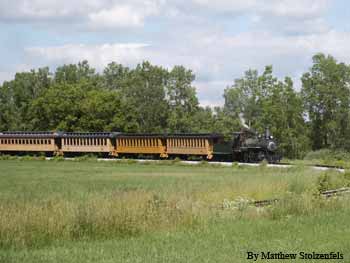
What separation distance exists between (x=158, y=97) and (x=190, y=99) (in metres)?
4.35

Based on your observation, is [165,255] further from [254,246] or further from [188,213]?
[188,213]

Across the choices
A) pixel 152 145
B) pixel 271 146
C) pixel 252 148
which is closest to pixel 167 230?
pixel 252 148

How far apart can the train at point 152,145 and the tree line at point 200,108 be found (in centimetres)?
1105

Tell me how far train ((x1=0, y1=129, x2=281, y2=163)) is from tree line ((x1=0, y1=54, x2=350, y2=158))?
435 inches

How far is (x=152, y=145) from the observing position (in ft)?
177

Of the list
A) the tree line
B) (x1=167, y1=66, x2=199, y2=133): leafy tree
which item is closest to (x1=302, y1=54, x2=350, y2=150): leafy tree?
the tree line

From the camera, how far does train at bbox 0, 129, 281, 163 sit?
49000mm

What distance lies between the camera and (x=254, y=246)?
11422 millimetres

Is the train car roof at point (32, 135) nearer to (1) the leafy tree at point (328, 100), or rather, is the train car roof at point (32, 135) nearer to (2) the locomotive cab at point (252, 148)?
(2) the locomotive cab at point (252, 148)

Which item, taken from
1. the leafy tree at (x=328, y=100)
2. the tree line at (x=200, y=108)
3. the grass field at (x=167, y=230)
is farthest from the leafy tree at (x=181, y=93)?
the grass field at (x=167, y=230)

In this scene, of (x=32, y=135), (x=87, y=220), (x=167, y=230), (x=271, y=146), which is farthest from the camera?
(x=32, y=135)

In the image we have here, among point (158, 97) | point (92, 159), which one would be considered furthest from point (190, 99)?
point (92, 159)

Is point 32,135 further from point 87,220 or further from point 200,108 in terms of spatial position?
point 87,220

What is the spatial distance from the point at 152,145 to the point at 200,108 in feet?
93.1
